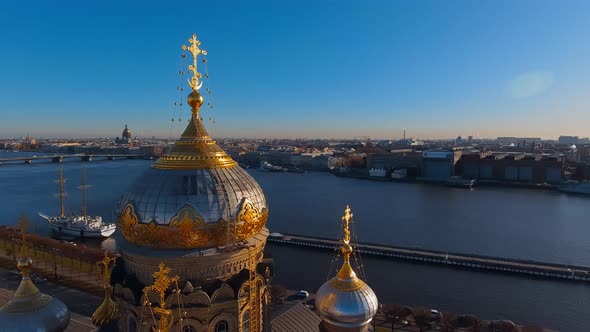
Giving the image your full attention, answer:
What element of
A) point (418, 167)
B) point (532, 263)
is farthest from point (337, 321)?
point (418, 167)

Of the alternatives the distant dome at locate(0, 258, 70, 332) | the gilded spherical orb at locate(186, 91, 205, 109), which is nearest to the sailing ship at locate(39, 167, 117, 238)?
the distant dome at locate(0, 258, 70, 332)

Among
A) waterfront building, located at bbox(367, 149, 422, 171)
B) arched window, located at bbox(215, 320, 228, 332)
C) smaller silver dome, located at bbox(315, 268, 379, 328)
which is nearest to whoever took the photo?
arched window, located at bbox(215, 320, 228, 332)

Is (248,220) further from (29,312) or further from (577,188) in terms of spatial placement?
(577,188)

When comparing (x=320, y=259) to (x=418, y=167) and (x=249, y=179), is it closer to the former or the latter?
(x=249, y=179)

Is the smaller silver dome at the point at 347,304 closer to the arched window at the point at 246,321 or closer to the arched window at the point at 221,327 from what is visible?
the arched window at the point at 246,321

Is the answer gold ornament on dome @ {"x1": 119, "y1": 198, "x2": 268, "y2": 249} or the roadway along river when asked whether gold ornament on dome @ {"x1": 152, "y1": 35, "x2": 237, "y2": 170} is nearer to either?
gold ornament on dome @ {"x1": 119, "y1": 198, "x2": 268, "y2": 249}

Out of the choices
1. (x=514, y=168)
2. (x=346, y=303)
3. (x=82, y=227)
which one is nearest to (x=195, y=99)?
(x=346, y=303)

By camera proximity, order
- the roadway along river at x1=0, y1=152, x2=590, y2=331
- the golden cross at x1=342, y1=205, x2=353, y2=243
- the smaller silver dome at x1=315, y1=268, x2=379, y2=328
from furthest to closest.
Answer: the roadway along river at x1=0, y1=152, x2=590, y2=331 → the golden cross at x1=342, y1=205, x2=353, y2=243 → the smaller silver dome at x1=315, y1=268, x2=379, y2=328
